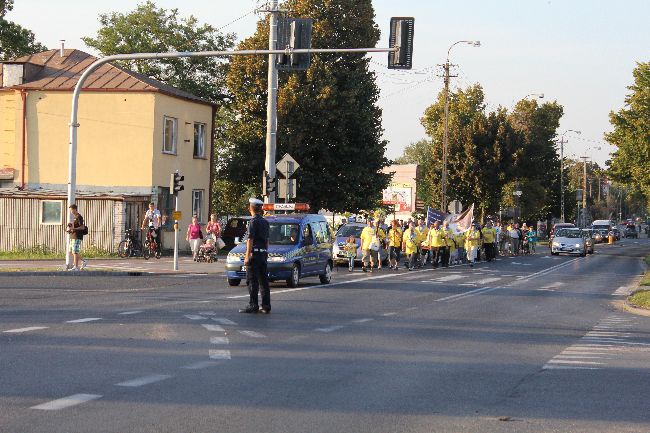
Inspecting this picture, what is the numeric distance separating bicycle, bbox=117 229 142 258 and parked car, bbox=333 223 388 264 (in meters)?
7.18

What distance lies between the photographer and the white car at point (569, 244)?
5912 centimetres

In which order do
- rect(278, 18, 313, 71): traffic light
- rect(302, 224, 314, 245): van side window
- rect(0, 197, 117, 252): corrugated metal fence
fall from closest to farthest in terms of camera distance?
rect(278, 18, 313, 71): traffic light, rect(302, 224, 314, 245): van side window, rect(0, 197, 117, 252): corrugated metal fence

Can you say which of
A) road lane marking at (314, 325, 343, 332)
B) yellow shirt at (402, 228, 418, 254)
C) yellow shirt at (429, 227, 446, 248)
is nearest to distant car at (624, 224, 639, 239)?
yellow shirt at (429, 227, 446, 248)

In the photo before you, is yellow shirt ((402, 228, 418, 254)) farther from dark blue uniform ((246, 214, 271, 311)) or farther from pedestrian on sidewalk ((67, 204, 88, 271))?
dark blue uniform ((246, 214, 271, 311))

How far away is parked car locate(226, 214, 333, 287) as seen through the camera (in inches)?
956

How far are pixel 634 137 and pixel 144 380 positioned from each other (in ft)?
183

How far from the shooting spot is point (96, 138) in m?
41.7

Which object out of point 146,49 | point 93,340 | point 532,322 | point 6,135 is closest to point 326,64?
point 6,135

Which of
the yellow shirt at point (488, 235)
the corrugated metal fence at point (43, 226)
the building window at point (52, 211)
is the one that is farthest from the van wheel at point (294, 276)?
the yellow shirt at point (488, 235)

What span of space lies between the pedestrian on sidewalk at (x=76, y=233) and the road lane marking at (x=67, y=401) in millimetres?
18939

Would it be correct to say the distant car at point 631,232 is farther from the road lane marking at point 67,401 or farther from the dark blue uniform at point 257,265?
the road lane marking at point 67,401

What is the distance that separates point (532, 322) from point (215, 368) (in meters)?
8.53

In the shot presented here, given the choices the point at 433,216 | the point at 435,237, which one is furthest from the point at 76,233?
the point at 433,216

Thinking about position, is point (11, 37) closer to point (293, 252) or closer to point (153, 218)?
point (153, 218)
